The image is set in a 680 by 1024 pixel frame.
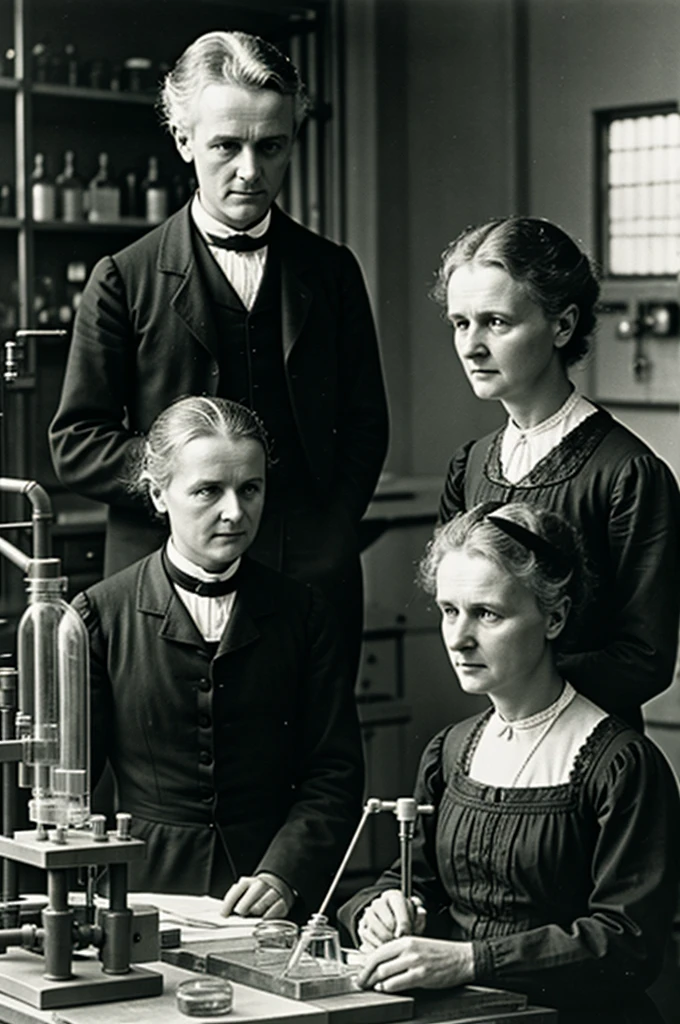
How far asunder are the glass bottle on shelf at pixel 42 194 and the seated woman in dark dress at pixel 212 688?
2.45 metres

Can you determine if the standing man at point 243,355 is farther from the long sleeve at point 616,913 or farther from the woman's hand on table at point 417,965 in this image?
the woman's hand on table at point 417,965

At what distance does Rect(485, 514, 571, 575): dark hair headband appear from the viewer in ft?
8.15

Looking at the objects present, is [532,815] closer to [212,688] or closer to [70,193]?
[212,688]

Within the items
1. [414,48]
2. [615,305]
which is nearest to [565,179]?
[615,305]

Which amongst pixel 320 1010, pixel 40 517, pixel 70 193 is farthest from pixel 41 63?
pixel 320 1010

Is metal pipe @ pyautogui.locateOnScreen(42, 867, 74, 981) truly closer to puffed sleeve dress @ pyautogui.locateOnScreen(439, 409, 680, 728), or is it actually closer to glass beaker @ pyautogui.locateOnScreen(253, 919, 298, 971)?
glass beaker @ pyautogui.locateOnScreen(253, 919, 298, 971)

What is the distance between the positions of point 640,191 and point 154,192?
1860mm

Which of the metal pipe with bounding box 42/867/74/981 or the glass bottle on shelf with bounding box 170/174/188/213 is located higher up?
the glass bottle on shelf with bounding box 170/174/188/213

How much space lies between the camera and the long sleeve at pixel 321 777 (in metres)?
2.74

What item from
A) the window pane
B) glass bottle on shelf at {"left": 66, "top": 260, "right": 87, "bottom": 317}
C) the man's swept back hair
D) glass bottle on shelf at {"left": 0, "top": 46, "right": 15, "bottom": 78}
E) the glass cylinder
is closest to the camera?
the glass cylinder

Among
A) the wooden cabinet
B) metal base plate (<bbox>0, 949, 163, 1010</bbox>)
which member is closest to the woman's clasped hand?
metal base plate (<bbox>0, 949, 163, 1010</bbox>)

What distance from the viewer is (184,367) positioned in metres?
3.27

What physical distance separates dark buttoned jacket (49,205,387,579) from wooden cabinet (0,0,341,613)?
1.55 meters

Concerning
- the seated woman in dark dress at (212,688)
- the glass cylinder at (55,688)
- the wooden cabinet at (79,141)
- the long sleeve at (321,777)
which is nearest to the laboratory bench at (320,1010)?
the glass cylinder at (55,688)
